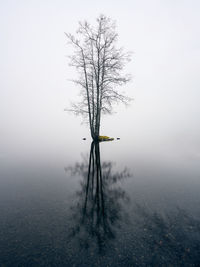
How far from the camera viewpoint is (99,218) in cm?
362

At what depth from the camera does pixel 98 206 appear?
4.16m

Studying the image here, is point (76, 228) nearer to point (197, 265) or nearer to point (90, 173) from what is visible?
point (197, 265)

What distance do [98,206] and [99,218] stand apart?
0.54 m

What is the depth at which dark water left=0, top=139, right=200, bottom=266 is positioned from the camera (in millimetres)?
2621

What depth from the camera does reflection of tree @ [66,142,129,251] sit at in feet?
10.4

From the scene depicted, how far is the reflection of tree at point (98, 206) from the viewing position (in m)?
3.16

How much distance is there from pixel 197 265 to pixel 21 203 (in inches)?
187

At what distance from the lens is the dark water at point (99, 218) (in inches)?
103

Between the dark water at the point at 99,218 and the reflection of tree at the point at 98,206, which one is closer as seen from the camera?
the dark water at the point at 99,218

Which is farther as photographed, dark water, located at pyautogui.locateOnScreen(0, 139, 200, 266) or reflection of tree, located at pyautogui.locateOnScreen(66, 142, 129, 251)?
reflection of tree, located at pyautogui.locateOnScreen(66, 142, 129, 251)

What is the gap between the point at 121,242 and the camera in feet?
9.53

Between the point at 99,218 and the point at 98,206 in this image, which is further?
the point at 98,206

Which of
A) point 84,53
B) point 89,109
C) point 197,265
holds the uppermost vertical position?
point 84,53

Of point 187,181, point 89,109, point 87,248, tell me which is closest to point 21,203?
point 87,248
